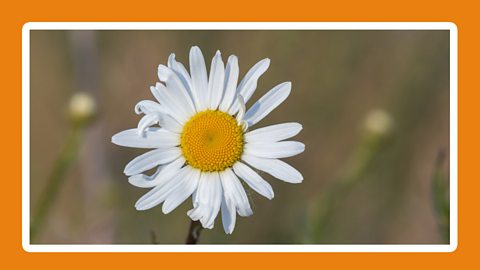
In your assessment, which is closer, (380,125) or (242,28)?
(242,28)

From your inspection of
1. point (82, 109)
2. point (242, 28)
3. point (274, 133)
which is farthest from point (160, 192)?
point (82, 109)

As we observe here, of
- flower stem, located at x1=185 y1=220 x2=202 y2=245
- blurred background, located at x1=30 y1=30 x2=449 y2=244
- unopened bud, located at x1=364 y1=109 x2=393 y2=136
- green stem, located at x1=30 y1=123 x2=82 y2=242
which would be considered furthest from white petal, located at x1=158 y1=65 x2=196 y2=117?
blurred background, located at x1=30 y1=30 x2=449 y2=244

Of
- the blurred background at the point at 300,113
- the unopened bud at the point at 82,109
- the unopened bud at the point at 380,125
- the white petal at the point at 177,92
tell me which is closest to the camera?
the white petal at the point at 177,92

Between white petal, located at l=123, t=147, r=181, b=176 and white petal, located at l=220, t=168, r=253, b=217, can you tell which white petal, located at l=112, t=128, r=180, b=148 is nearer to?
white petal, located at l=123, t=147, r=181, b=176

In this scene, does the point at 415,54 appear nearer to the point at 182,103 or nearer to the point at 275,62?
the point at 275,62

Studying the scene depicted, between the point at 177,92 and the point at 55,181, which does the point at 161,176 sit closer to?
the point at 177,92

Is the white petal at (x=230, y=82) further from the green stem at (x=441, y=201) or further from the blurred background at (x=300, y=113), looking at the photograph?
the blurred background at (x=300, y=113)

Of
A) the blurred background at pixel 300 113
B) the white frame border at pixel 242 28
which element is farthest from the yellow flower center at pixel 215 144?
the blurred background at pixel 300 113
